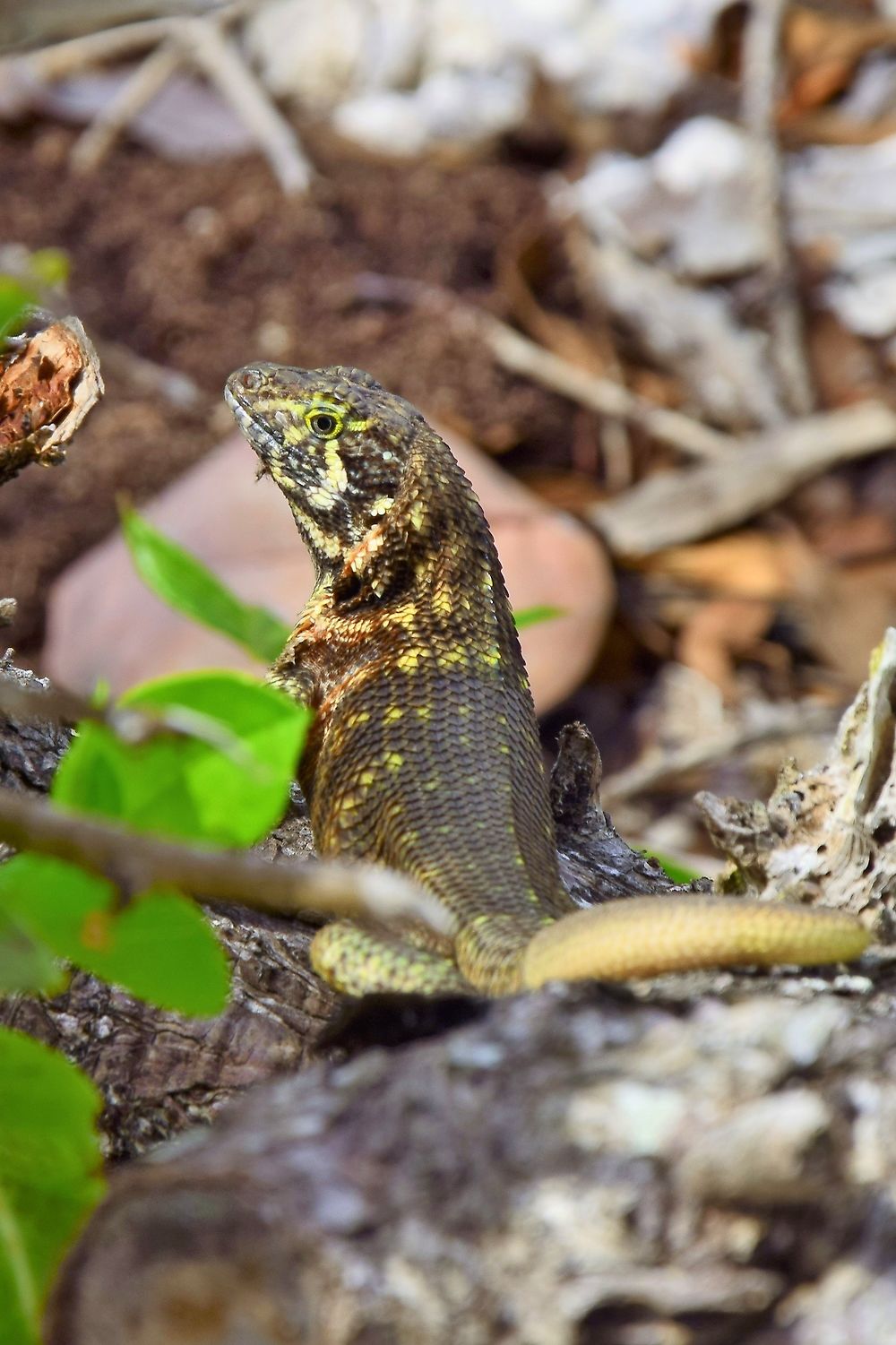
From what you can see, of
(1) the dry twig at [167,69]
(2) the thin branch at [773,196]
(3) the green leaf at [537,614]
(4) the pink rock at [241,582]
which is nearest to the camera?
(3) the green leaf at [537,614]

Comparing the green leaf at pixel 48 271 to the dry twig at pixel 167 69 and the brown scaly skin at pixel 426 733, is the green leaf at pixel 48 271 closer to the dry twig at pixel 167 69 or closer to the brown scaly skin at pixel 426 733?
the brown scaly skin at pixel 426 733

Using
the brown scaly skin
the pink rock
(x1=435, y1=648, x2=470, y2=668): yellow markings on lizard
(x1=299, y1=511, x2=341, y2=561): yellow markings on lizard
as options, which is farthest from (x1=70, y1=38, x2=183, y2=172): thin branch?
(x1=435, y1=648, x2=470, y2=668): yellow markings on lizard

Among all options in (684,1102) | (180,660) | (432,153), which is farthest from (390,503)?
(432,153)

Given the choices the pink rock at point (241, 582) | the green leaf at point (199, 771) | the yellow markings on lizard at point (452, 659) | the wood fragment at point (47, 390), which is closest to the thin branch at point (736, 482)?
the pink rock at point (241, 582)

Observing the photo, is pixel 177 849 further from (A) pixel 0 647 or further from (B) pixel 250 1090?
(A) pixel 0 647

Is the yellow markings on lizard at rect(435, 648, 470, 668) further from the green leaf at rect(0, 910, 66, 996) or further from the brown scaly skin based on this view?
the green leaf at rect(0, 910, 66, 996)

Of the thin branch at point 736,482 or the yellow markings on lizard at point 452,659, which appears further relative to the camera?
the thin branch at point 736,482

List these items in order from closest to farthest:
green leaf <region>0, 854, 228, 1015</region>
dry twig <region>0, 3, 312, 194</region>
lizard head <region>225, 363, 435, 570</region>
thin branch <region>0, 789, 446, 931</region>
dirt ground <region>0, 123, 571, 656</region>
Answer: thin branch <region>0, 789, 446, 931</region>, green leaf <region>0, 854, 228, 1015</region>, lizard head <region>225, 363, 435, 570</region>, dirt ground <region>0, 123, 571, 656</region>, dry twig <region>0, 3, 312, 194</region>
